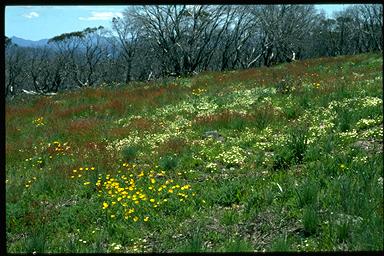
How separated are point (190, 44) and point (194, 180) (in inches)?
1848

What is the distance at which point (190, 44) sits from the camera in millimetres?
54000

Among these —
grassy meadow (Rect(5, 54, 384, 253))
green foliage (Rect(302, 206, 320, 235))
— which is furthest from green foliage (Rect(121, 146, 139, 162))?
green foliage (Rect(302, 206, 320, 235))

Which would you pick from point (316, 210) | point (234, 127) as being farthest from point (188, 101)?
point (316, 210)

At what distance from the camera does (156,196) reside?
25.1 feet

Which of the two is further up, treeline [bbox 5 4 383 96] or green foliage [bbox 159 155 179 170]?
treeline [bbox 5 4 383 96]

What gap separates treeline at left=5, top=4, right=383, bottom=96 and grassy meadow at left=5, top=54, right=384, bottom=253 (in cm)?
2947

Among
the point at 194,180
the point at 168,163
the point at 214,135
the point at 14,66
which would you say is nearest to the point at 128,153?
the point at 168,163

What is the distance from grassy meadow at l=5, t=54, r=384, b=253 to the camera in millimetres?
5746

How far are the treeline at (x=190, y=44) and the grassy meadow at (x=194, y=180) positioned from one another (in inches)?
1160

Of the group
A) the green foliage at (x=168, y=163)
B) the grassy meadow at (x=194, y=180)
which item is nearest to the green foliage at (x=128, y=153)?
the grassy meadow at (x=194, y=180)

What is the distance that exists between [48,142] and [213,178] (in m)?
3.35

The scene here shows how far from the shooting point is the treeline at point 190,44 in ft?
173

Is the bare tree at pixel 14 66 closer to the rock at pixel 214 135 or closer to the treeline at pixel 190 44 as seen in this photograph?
the treeline at pixel 190 44

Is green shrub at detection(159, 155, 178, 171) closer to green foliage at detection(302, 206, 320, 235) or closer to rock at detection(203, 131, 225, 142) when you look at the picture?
rock at detection(203, 131, 225, 142)
